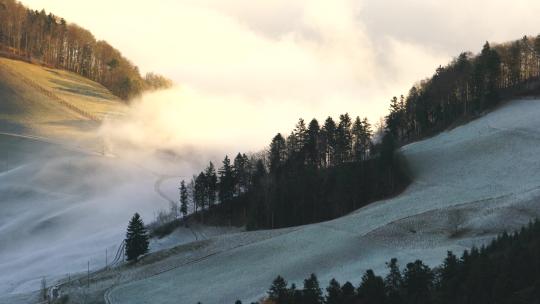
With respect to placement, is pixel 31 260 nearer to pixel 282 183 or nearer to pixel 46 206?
pixel 46 206

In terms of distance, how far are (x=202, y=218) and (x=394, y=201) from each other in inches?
1173

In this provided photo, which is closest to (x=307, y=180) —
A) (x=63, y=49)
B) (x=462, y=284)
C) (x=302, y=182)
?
(x=302, y=182)

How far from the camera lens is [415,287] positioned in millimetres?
41281

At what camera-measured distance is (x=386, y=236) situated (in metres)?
59.7

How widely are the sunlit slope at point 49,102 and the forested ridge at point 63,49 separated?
20.7ft

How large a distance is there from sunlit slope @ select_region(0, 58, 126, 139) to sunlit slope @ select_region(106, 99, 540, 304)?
7960 centimetres

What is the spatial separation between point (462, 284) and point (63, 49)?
564ft

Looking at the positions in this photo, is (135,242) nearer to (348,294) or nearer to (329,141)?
(329,141)

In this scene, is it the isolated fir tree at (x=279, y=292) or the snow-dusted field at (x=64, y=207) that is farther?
the snow-dusted field at (x=64, y=207)

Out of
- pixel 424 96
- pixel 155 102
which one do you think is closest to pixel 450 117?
pixel 424 96

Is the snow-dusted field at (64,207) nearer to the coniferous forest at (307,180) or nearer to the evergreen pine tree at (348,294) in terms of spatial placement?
the coniferous forest at (307,180)

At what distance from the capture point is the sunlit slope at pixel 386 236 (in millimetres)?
54812

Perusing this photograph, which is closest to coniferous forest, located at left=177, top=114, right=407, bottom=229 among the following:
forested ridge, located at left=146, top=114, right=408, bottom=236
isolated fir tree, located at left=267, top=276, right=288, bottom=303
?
forested ridge, located at left=146, top=114, right=408, bottom=236

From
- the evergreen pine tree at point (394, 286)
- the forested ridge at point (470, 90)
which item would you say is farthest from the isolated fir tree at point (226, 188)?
the evergreen pine tree at point (394, 286)
